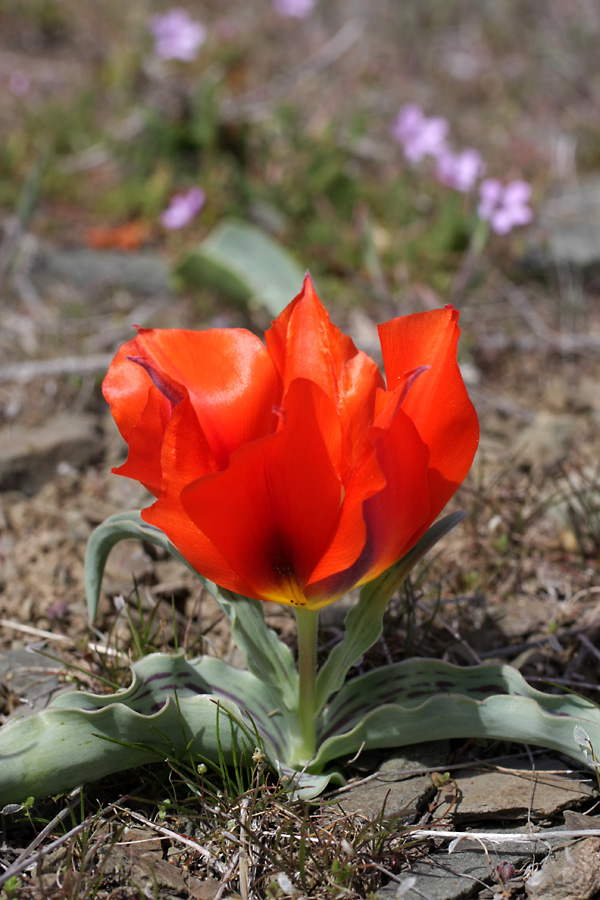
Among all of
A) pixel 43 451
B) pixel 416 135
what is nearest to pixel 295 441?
pixel 43 451

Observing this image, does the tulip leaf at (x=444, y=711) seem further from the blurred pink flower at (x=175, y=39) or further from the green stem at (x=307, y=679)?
the blurred pink flower at (x=175, y=39)

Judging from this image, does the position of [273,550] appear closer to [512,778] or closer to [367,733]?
[367,733]

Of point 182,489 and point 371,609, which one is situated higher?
point 182,489

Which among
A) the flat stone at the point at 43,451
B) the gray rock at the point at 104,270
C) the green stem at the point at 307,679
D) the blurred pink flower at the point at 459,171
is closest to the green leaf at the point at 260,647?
the green stem at the point at 307,679

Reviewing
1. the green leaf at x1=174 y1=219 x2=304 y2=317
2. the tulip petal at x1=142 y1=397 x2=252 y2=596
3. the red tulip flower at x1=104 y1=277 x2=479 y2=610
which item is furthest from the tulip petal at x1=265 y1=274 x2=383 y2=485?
the green leaf at x1=174 y1=219 x2=304 y2=317

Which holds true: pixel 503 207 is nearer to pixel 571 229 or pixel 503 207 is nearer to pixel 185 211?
pixel 571 229

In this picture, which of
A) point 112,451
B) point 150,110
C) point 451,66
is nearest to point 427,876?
point 112,451

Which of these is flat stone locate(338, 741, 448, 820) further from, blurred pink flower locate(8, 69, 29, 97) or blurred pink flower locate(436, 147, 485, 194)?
blurred pink flower locate(8, 69, 29, 97)
